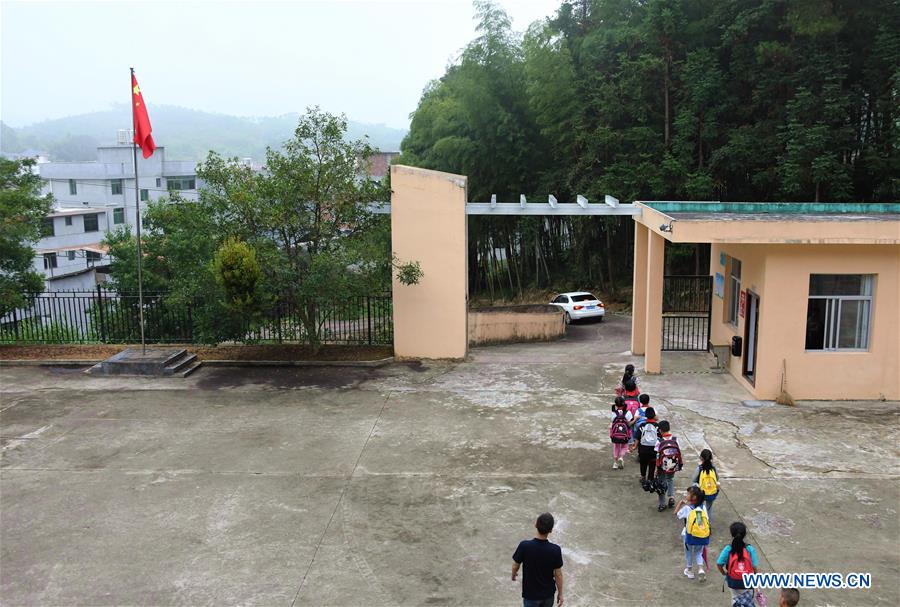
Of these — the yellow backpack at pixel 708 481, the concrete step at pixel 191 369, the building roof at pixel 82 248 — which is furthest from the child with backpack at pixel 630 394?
the building roof at pixel 82 248

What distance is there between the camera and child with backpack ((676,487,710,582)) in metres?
6.31

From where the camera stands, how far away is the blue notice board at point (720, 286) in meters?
14.4

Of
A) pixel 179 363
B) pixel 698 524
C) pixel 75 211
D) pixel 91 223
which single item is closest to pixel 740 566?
pixel 698 524

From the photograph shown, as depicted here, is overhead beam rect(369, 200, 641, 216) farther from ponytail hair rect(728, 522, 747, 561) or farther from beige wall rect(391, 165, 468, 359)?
ponytail hair rect(728, 522, 747, 561)

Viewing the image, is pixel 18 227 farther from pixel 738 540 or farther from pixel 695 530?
pixel 738 540

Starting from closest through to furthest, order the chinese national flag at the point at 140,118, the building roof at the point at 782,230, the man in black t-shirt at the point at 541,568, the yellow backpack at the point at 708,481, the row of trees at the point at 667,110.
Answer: the man in black t-shirt at the point at 541,568 < the yellow backpack at the point at 708,481 < the building roof at the point at 782,230 < the chinese national flag at the point at 140,118 < the row of trees at the point at 667,110

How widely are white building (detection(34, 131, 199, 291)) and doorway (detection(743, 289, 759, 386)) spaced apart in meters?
34.4

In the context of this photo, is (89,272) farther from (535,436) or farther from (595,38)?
(535,436)

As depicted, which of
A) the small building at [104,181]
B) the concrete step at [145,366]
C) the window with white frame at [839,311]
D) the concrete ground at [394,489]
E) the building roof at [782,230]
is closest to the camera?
the concrete ground at [394,489]

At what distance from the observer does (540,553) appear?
514 centimetres

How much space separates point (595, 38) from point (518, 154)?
4641mm

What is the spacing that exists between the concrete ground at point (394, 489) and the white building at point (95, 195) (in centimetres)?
3011

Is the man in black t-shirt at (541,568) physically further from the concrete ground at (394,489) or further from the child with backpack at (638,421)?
the child with backpack at (638,421)

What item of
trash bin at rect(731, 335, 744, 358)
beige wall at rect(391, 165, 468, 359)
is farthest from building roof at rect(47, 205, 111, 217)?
trash bin at rect(731, 335, 744, 358)
